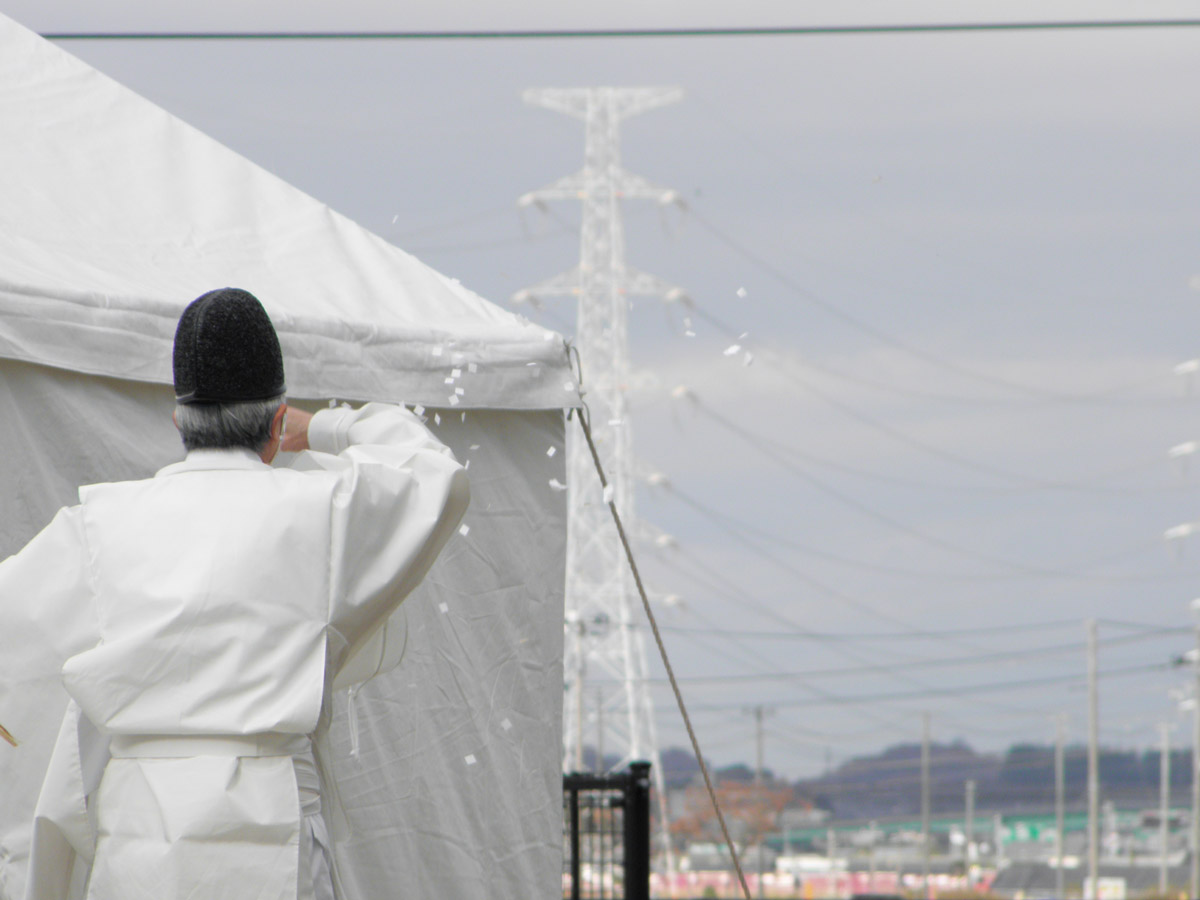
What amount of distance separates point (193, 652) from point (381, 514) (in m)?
0.27

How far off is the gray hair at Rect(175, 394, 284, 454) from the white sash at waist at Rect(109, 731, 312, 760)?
334mm

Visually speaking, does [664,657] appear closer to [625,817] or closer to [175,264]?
[175,264]

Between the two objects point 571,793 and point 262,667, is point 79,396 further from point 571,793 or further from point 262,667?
point 571,793

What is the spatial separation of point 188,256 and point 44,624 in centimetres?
117

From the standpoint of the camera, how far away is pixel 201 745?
1.75m

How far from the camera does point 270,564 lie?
69.5 inches

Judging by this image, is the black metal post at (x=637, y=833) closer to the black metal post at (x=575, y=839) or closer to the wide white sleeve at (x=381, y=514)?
the black metal post at (x=575, y=839)

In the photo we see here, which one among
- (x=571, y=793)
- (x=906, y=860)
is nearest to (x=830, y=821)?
(x=906, y=860)

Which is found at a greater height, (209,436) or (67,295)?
(67,295)

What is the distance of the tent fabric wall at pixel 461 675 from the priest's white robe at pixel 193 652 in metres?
0.65

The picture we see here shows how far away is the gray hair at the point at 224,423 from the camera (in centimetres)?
182

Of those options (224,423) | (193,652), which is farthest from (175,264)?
(193,652)

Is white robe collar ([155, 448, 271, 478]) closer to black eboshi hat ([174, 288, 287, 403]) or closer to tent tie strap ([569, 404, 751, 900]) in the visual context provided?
black eboshi hat ([174, 288, 287, 403])

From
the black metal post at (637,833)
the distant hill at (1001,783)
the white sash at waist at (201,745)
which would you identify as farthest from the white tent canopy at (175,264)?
the distant hill at (1001,783)
